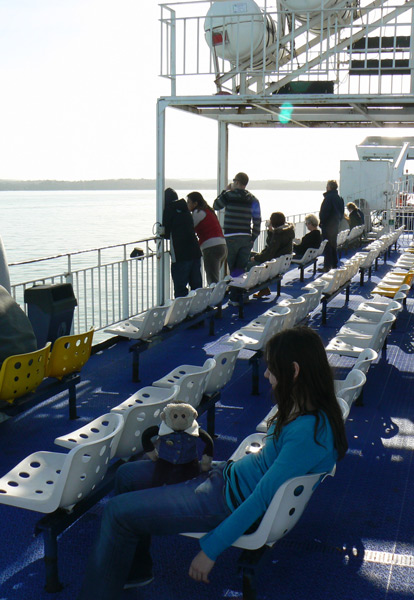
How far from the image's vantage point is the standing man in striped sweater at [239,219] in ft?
31.1

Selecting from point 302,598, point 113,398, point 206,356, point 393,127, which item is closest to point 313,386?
point 302,598

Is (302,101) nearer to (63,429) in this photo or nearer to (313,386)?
(63,429)

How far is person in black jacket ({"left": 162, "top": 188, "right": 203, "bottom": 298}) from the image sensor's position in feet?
28.3

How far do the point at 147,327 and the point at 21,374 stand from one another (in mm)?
2199

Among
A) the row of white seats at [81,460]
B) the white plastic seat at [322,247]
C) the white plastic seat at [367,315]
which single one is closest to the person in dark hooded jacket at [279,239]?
the white plastic seat at [322,247]

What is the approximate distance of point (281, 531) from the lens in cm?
272

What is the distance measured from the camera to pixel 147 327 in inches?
256

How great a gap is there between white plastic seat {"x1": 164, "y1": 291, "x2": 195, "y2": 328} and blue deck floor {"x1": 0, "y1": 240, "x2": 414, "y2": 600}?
2.34 feet

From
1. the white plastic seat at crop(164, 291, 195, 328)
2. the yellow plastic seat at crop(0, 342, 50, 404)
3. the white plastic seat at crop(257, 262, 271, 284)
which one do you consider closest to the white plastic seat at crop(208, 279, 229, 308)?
the white plastic seat at crop(164, 291, 195, 328)

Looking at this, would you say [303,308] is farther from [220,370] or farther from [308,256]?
[308,256]

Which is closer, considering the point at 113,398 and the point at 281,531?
the point at 281,531

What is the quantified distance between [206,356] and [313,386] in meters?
4.76

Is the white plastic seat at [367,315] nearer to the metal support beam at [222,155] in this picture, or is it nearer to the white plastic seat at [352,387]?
the white plastic seat at [352,387]

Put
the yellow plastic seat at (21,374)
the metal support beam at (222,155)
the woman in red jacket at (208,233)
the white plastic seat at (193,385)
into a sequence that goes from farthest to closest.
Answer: the metal support beam at (222,155) < the woman in red jacket at (208,233) < the yellow plastic seat at (21,374) < the white plastic seat at (193,385)
